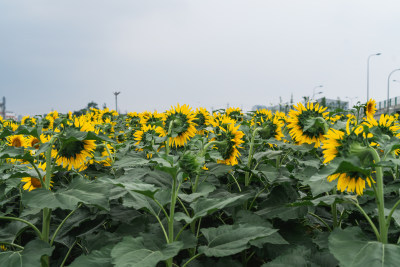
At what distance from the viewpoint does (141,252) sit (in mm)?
1236

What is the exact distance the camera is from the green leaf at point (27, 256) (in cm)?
140

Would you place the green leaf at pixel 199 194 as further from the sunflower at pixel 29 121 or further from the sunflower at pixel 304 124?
the sunflower at pixel 29 121

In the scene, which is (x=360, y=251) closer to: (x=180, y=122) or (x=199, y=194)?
(x=199, y=194)

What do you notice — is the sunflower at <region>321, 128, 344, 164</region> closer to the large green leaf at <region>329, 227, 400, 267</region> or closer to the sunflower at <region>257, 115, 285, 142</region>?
the large green leaf at <region>329, 227, 400, 267</region>

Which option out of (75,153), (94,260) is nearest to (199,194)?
(94,260)

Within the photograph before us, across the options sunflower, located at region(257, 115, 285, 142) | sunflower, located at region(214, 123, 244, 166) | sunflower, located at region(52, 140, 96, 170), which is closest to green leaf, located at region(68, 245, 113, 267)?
sunflower, located at region(52, 140, 96, 170)

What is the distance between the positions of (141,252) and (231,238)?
392 millimetres

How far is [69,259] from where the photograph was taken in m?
2.12

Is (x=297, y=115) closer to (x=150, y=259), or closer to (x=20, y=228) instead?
(x=150, y=259)

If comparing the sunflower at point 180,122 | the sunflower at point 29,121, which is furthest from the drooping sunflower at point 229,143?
the sunflower at point 29,121

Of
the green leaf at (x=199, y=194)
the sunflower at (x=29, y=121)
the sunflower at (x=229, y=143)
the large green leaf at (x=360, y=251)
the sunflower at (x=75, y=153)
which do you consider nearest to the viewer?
the large green leaf at (x=360, y=251)

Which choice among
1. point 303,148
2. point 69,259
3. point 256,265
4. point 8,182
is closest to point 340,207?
point 303,148

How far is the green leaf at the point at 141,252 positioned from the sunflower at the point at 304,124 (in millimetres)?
1520

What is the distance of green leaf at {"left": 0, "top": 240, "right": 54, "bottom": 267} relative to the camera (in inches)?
55.3
